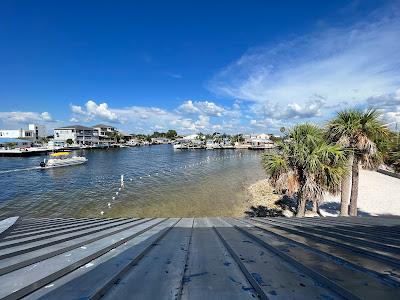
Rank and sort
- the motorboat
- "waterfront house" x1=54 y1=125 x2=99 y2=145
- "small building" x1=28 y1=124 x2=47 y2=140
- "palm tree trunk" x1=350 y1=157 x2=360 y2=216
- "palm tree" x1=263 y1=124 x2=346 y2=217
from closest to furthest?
"palm tree" x1=263 y1=124 x2=346 y2=217 < "palm tree trunk" x1=350 y1=157 x2=360 y2=216 < the motorboat < "waterfront house" x1=54 y1=125 x2=99 y2=145 < "small building" x1=28 y1=124 x2=47 y2=140

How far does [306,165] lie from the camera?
13.5 m

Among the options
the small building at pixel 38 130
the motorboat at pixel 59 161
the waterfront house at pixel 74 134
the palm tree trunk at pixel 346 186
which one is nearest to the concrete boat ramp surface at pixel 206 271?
the palm tree trunk at pixel 346 186

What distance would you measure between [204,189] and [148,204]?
899 centimetres

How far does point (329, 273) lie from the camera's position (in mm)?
2533

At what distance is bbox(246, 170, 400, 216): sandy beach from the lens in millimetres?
18875

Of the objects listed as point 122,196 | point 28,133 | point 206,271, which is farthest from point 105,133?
point 206,271

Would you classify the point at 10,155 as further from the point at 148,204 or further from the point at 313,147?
the point at 313,147

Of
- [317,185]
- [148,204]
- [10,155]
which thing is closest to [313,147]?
[317,185]

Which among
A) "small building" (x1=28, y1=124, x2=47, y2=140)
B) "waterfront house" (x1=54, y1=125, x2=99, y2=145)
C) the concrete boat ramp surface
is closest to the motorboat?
the concrete boat ramp surface

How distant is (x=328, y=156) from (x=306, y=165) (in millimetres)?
1362

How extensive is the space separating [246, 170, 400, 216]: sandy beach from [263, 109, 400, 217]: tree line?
17.1 ft

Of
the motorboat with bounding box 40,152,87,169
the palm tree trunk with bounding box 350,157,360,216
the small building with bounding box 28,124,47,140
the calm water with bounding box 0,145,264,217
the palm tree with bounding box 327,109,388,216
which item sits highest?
the small building with bounding box 28,124,47,140

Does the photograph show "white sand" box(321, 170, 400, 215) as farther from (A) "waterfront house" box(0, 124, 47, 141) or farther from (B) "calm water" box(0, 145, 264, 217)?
(A) "waterfront house" box(0, 124, 47, 141)

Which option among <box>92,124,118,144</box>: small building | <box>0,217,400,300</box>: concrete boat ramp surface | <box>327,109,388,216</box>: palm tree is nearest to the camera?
→ <box>0,217,400,300</box>: concrete boat ramp surface
